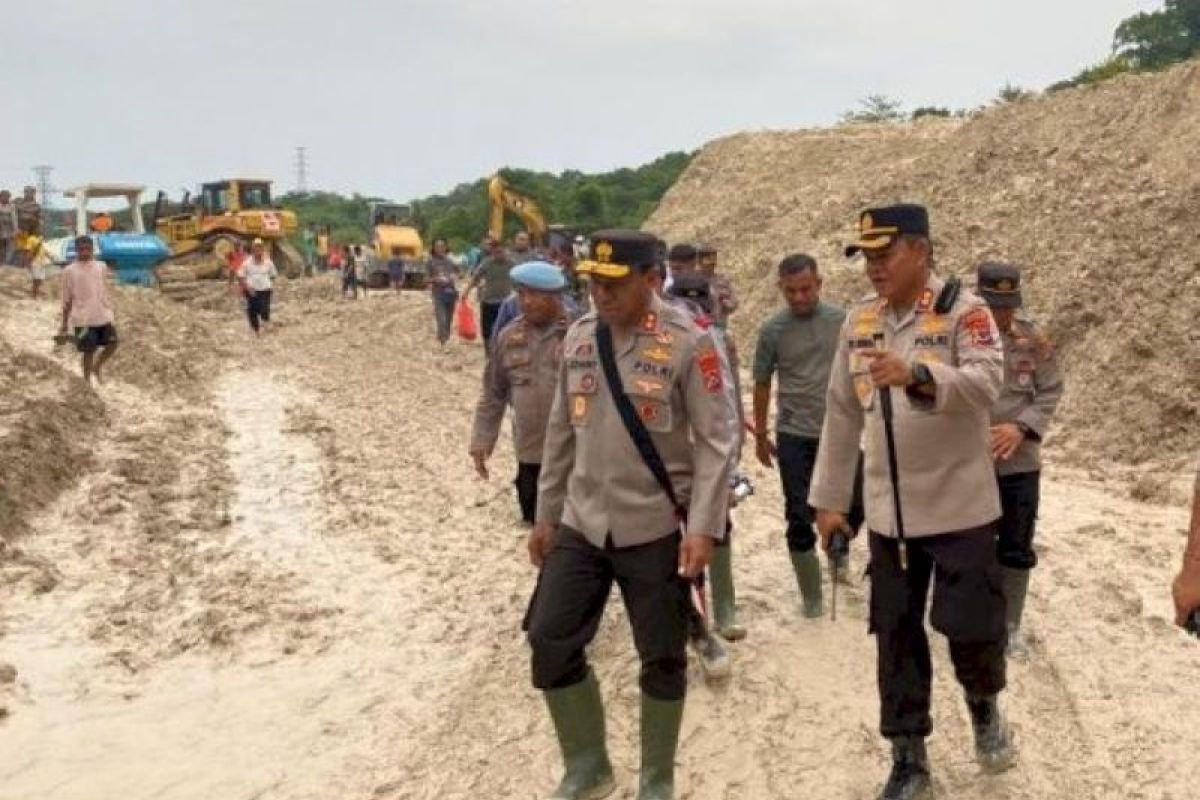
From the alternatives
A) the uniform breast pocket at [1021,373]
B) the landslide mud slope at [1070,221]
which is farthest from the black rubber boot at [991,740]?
the landslide mud slope at [1070,221]

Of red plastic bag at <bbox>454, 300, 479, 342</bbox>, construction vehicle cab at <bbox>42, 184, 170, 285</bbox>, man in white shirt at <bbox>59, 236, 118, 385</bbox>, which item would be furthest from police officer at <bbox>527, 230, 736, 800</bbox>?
construction vehicle cab at <bbox>42, 184, 170, 285</bbox>

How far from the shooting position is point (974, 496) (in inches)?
153

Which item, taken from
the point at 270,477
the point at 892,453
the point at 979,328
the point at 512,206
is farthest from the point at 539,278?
the point at 512,206

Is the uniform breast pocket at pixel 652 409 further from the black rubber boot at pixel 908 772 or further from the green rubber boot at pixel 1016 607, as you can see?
the green rubber boot at pixel 1016 607

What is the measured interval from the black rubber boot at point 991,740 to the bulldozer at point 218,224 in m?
29.5

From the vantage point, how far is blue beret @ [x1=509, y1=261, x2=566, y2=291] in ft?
18.6

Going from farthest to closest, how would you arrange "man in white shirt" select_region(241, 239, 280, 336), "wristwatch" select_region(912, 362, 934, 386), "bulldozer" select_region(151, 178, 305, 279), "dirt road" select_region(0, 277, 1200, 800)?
"bulldozer" select_region(151, 178, 305, 279)
"man in white shirt" select_region(241, 239, 280, 336)
"dirt road" select_region(0, 277, 1200, 800)
"wristwatch" select_region(912, 362, 934, 386)

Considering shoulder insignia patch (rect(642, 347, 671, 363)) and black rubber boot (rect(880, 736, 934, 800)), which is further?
black rubber boot (rect(880, 736, 934, 800))

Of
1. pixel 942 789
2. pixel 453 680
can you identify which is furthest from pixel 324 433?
pixel 942 789

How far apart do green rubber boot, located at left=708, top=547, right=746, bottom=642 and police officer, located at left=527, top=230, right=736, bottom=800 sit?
1617 mm

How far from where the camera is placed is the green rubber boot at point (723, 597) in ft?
18.5

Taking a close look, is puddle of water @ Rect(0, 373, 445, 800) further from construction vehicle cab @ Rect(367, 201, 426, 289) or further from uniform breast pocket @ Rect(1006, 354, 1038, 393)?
construction vehicle cab @ Rect(367, 201, 426, 289)

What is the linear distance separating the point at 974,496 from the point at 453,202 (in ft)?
284

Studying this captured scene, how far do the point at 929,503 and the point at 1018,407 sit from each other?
163cm
